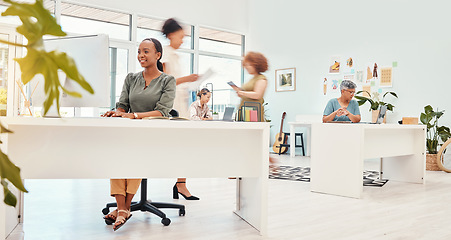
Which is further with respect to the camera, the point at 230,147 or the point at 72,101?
the point at 230,147

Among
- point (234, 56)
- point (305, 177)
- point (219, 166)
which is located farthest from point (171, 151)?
point (234, 56)

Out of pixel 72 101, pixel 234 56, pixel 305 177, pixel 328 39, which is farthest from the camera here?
pixel 234 56

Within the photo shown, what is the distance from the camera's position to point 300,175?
15.0ft

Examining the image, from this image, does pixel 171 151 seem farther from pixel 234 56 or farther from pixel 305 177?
pixel 234 56

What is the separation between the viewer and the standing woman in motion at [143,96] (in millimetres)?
2271

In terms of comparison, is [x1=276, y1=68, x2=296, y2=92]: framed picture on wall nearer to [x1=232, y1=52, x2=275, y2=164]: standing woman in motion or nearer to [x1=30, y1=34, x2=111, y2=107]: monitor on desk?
[x1=232, y1=52, x2=275, y2=164]: standing woman in motion

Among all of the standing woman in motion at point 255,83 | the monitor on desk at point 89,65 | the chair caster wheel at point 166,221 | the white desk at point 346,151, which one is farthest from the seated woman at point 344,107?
the monitor on desk at point 89,65

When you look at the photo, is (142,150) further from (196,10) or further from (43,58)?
(196,10)

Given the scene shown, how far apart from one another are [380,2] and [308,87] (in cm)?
188

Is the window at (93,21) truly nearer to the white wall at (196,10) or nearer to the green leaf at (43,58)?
the white wall at (196,10)

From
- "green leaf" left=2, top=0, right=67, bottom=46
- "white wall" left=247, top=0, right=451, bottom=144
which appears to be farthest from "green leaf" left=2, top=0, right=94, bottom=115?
"white wall" left=247, top=0, right=451, bottom=144

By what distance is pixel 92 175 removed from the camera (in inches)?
77.0


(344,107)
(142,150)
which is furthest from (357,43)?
(142,150)

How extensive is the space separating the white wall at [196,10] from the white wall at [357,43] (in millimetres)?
347
